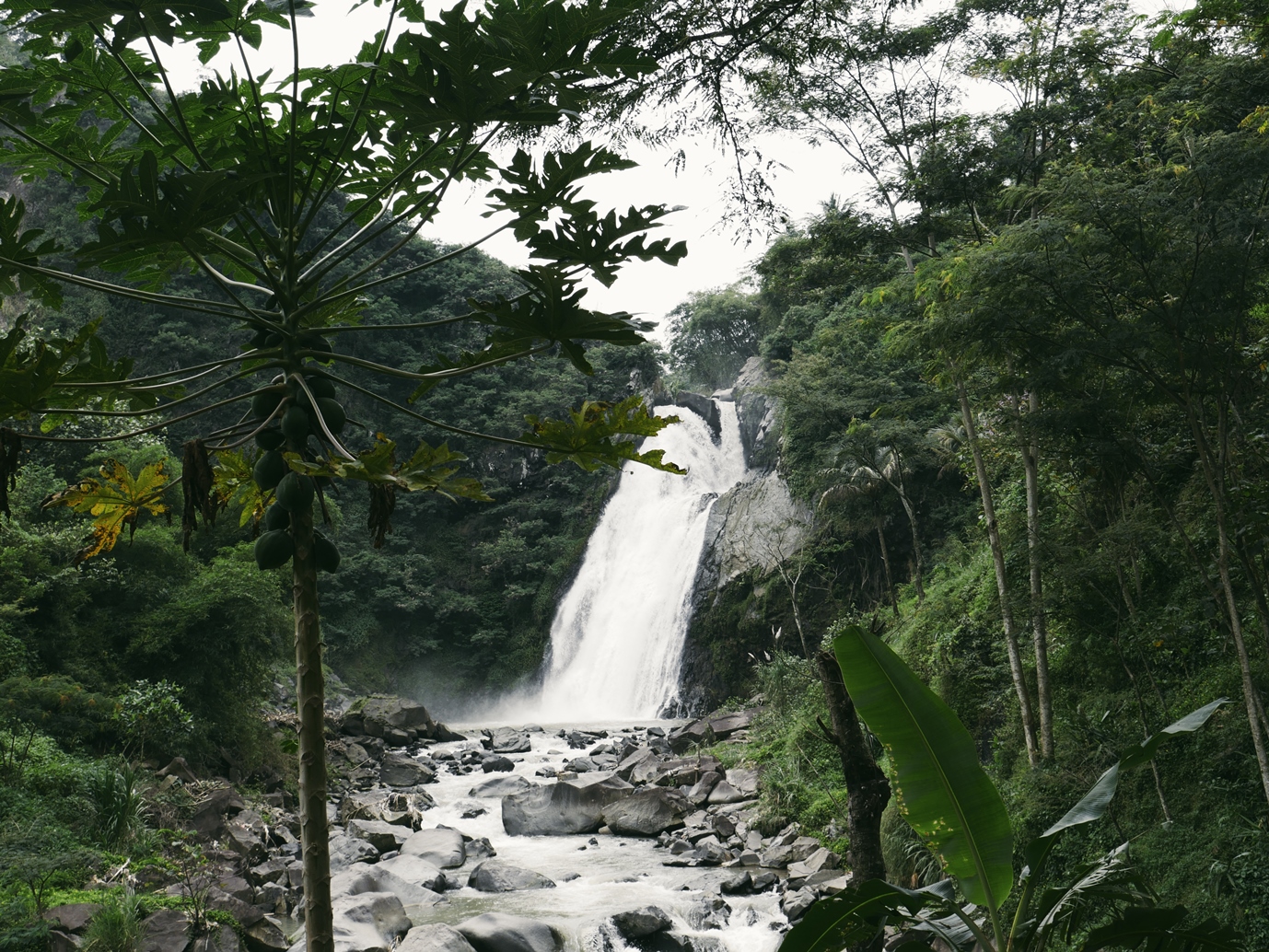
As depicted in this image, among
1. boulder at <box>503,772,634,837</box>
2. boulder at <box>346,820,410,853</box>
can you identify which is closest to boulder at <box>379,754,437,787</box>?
boulder at <box>346,820,410,853</box>

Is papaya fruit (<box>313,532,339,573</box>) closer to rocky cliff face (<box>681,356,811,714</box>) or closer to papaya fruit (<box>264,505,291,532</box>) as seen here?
papaya fruit (<box>264,505,291,532</box>)

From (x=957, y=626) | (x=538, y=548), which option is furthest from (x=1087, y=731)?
(x=538, y=548)

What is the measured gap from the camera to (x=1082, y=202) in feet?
16.6

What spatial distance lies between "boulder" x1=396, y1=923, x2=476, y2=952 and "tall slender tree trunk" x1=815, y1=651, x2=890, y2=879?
358cm

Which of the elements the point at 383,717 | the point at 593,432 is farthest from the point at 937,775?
the point at 383,717

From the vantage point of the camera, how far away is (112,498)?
5.30ft

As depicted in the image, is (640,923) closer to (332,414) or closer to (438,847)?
(438,847)

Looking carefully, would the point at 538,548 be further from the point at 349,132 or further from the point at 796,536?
the point at 349,132

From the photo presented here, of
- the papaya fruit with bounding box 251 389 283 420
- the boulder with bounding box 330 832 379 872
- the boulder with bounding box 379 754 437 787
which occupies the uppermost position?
the papaya fruit with bounding box 251 389 283 420

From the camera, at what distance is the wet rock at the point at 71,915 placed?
4.95 meters

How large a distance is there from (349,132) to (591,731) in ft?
52.0

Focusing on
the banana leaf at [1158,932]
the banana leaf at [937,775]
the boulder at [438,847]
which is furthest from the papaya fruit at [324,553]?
the boulder at [438,847]

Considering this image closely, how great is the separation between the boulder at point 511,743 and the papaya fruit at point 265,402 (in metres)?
14.3

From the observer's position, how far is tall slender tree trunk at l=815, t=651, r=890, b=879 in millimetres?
2953
